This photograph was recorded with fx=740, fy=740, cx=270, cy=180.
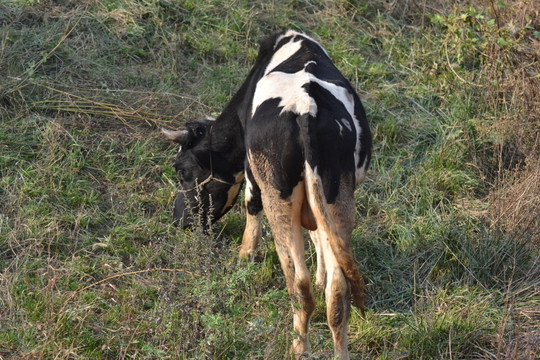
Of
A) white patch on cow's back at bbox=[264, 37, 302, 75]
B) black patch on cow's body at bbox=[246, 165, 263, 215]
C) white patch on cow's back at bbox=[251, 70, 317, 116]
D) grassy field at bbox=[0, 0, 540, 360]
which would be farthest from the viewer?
white patch on cow's back at bbox=[264, 37, 302, 75]

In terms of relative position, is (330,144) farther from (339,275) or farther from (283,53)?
(283,53)

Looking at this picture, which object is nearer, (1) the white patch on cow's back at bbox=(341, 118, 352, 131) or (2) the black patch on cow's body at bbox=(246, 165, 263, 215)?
(1) the white patch on cow's back at bbox=(341, 118, 352, 131)

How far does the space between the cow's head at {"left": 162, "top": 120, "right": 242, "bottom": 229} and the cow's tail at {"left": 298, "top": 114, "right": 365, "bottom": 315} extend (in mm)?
1677

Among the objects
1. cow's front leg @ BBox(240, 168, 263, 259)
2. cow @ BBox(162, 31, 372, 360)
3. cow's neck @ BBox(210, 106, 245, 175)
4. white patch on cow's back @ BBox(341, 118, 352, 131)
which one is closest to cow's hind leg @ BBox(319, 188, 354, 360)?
cow @ BBox(162, 31, 372, 360)

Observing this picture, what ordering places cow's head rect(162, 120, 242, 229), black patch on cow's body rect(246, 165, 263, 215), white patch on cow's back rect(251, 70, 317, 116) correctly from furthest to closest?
1. cow's head rect(162, 120, 242, 229)
2. black patch on cow's body rect(246, 165, 263, 215)
3. white patch on cow's back rect(251, 70, 317, 116)

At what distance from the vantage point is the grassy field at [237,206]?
15.4 ft

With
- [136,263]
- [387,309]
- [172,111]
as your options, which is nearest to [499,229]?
[387,309]

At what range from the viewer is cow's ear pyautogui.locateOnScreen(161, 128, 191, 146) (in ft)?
19.6

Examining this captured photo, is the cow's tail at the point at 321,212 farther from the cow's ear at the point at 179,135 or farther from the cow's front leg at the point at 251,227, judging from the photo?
the cow's ear at the point at 179,135

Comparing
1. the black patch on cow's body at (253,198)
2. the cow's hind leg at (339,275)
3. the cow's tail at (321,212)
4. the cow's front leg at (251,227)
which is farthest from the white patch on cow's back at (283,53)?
the cow's hind leg at (339,275)

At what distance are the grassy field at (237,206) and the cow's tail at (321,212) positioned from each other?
46 centimetres

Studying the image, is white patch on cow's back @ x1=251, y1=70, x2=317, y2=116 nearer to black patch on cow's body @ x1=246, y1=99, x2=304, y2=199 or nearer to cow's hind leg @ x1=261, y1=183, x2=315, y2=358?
black patch on cow's body @ x1=246, y1=99, x2=304, y2=199

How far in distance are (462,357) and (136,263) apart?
2.50 metres

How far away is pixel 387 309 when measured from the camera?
213 inches
